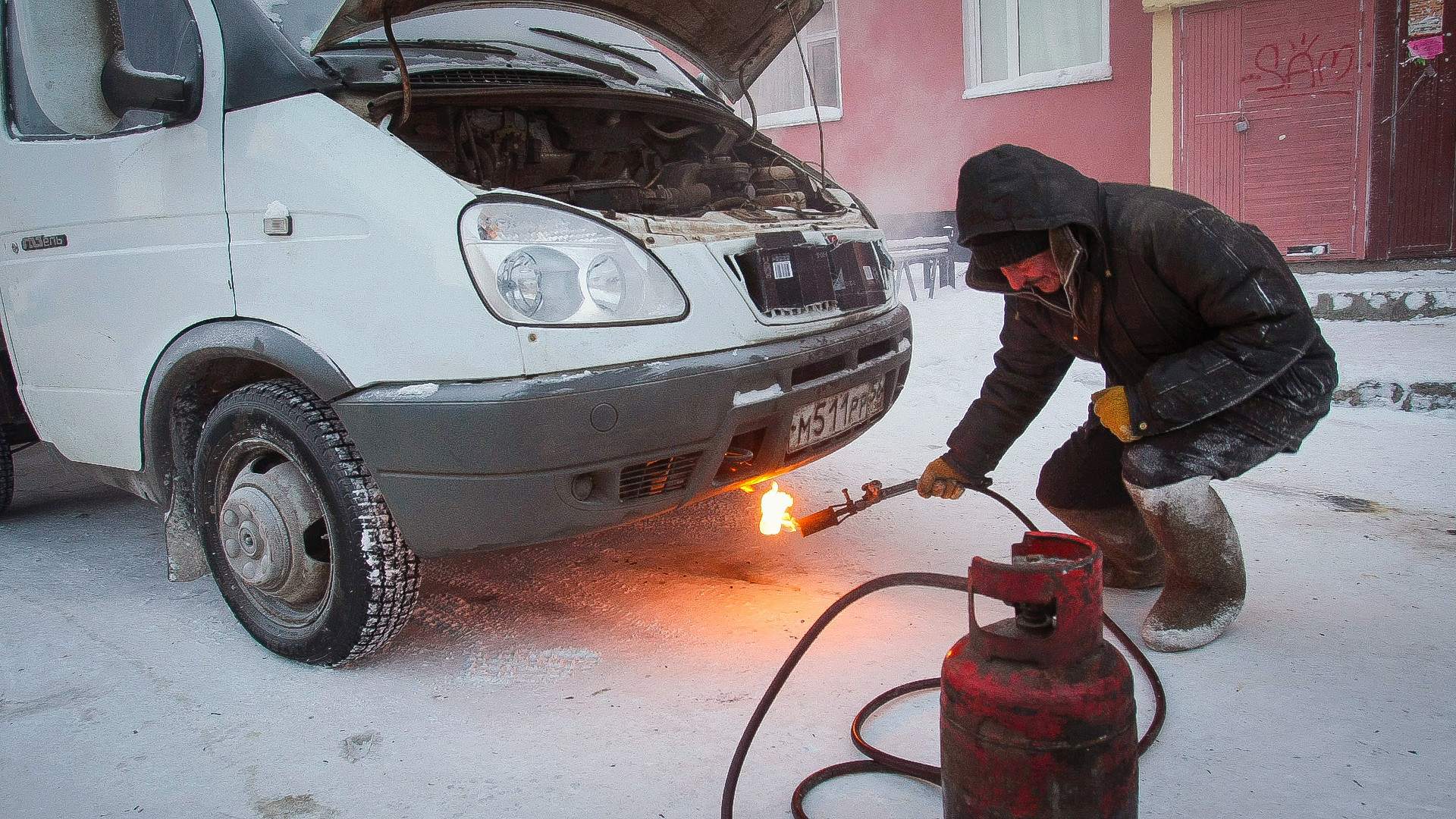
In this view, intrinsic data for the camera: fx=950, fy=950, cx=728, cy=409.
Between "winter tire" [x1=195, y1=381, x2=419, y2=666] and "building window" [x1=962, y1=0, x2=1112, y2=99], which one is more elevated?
"building window" [x1=962, y1=0, x2=1112, y2=99]

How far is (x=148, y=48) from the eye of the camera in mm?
2766

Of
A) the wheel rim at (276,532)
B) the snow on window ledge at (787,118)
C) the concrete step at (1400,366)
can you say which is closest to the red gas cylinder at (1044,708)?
the wheel rim at (276,532)

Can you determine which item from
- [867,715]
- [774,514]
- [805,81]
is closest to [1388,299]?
[774,514]

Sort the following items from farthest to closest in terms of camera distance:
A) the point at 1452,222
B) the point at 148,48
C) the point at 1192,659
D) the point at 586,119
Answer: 1. the point at 1452,222
2. the point at 586,119
3. the point at 148,48
4. the point at 1192,659

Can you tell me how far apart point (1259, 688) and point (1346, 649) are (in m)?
0.36

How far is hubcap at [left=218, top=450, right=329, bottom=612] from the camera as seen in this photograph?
2.53m

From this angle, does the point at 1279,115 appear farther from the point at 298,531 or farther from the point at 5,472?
the point at 5,472

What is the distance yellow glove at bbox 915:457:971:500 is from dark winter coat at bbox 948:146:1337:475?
0.48m

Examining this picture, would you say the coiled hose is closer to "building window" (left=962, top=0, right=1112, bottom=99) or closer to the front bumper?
the front bumper

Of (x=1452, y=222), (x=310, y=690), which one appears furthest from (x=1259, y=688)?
(x=1452, y=222)

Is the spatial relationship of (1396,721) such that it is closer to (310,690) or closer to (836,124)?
(310,690)

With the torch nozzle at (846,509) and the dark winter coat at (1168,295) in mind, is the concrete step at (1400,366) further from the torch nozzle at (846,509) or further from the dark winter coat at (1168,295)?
the torch nozzle at (846,509)

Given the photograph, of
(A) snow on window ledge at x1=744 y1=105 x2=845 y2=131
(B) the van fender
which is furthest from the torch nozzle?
(A) snow on window ledge at x1=744 y1=105 x2=845 y2=131

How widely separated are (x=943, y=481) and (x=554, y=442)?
115cm
